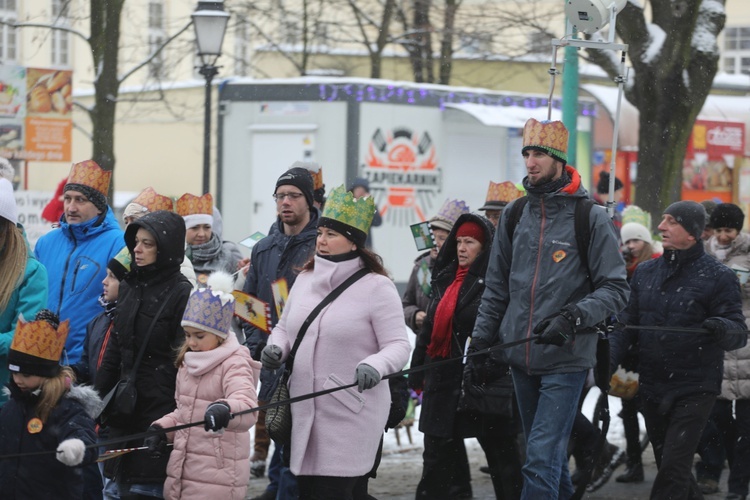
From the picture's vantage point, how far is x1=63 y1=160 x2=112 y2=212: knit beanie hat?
23.3 feet

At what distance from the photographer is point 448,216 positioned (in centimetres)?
804

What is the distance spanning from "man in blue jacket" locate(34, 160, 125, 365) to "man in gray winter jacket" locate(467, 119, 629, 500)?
88.6 inches

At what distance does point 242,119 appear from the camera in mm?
18812

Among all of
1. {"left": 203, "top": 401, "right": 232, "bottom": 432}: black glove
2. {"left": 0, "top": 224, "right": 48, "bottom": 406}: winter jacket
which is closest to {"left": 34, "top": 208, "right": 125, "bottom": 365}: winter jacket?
{"left": 0, "top": 224, "right": 48, "bottom": 406}: winter jacket

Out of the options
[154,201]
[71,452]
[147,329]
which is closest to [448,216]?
[154,201]

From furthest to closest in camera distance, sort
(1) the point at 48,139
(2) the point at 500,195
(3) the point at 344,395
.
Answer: (1) the point at 48,139, (2) the point at 500,195, (3) the point at 344,395

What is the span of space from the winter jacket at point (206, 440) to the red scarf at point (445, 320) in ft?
6.54

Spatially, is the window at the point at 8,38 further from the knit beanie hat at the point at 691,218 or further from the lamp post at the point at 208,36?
the knit beanie hat at the point at 691,218

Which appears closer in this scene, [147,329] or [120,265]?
[147,329]

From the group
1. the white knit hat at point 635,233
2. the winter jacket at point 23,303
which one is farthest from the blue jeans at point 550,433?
the white knit hat at point 635,233

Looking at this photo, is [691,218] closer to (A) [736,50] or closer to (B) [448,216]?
(B) [448,216]

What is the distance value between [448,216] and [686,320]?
65.6 inches

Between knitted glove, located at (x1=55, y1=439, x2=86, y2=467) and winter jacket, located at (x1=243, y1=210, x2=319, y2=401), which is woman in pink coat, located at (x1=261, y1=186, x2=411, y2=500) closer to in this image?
knitted glove, located at (x1=55, y1=439, x2=86, y2=467)

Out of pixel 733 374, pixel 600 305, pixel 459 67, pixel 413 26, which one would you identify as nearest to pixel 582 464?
pixel 733 374
